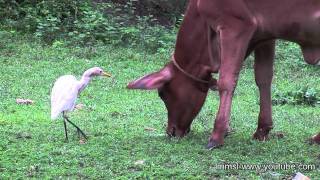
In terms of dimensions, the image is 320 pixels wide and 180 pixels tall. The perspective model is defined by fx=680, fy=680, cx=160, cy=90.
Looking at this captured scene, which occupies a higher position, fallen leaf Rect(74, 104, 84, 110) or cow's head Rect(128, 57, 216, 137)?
cow's head Rect(128, 57, 216, 137)

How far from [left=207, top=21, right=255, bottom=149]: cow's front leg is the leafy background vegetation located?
0.18 meters

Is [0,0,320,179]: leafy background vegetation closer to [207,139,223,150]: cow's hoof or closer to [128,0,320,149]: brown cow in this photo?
[207,139,223,150]: cow's hoof

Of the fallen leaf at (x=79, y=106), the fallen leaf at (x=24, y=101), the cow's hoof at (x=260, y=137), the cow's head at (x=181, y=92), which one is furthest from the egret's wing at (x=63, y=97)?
the fallen leaf at (x=24, y=101)

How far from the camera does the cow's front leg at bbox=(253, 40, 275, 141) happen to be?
20.8 feet

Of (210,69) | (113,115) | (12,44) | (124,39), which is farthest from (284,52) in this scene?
(210,69)

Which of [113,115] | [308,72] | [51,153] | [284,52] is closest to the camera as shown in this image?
[51,153]

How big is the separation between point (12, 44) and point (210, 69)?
669cm

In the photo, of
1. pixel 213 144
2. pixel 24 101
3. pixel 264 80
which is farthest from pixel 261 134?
pixel 24 101

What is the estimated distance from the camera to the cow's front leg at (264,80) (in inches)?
250

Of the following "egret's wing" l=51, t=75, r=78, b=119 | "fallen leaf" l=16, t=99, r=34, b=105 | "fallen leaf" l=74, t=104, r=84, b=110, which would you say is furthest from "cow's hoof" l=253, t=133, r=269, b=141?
"fallen leaf" l=16, t=99, r=34, b=105

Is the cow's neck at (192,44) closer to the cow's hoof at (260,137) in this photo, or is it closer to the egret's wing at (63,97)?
the cow's hoof at (260,137)

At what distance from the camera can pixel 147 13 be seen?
49.0 ft

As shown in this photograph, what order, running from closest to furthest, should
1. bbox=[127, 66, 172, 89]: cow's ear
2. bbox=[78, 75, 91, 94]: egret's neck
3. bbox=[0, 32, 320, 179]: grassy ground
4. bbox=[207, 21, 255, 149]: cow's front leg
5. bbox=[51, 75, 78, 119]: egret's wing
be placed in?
bbox=[0, 32, 320, 179]: grassy ground, bbox=[207, 21, 255, 149]: cow's front leg, bbox=[51, 75, 78, 119]: egret's wing, bbox=[127, 66, 172, 89]: cow's ear, bbox=[78, 75, 91, 94]: egret's neck

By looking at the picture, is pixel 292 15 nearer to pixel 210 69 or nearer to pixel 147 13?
pixel 210 69
